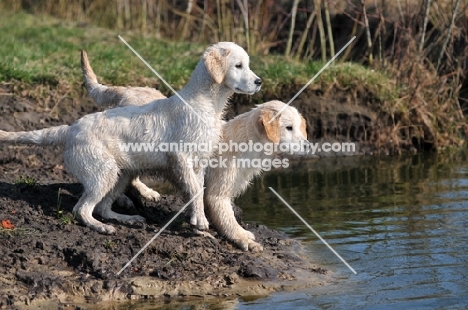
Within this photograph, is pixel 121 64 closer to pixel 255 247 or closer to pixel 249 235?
pixel 249 235

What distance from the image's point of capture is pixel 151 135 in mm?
8391

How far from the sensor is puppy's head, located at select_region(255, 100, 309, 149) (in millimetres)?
8484

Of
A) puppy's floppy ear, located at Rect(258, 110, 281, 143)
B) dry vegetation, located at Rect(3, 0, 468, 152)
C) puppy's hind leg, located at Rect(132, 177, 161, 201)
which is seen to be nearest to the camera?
puppy's floppy ear, located at Rect(258, 110, 281, 143)

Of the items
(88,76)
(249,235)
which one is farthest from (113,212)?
(88,76)

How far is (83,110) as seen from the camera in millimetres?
12477

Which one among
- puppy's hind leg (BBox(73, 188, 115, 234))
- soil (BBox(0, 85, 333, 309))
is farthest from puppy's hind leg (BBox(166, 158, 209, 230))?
puppy's hind leg (BBox(73, 188, 115, 234))

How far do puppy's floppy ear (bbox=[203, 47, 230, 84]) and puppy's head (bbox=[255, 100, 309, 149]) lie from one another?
0.53 metres

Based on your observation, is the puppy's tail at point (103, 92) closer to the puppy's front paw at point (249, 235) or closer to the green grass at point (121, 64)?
the puppy's front paw at point (249, 235)

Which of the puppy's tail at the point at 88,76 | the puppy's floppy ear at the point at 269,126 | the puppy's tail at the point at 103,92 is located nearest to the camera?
the puppy's floppy ear at the point at 269,126

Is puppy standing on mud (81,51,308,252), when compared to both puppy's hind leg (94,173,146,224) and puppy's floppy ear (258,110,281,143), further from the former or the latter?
puppy's hind leg (94,173,146,224)

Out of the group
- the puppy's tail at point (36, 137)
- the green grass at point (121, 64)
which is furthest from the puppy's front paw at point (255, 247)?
the green grass at point (121, 64)

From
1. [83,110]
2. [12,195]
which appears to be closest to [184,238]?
[12,195]

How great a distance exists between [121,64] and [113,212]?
4.88m

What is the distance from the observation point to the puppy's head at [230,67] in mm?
8336
